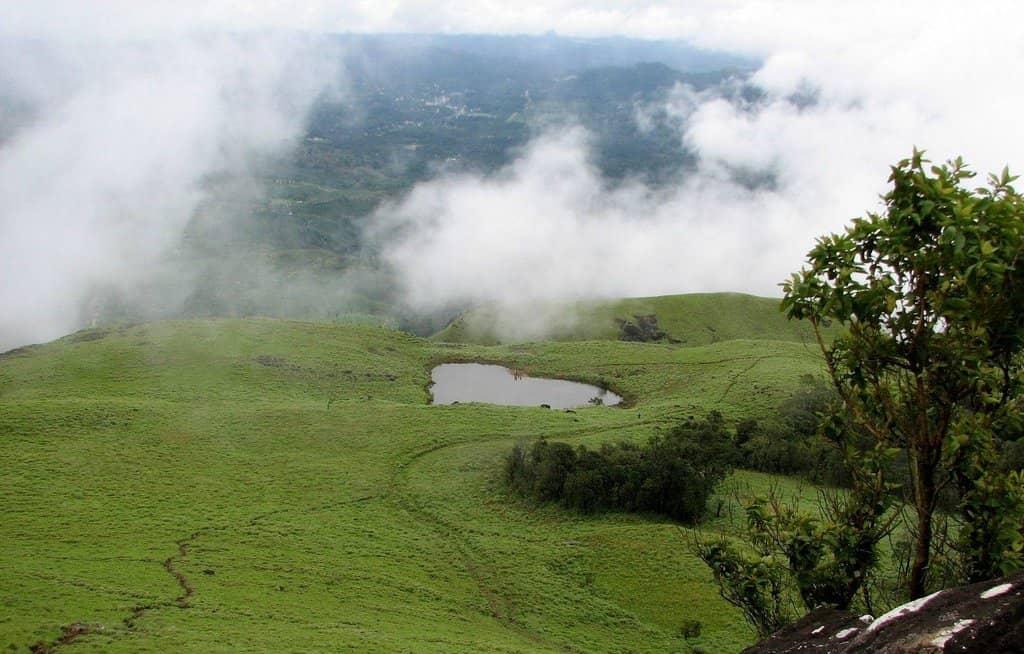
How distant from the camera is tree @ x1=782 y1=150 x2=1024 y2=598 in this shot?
866 centimetres

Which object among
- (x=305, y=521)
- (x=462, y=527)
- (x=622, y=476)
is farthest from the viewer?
(x=622, y=476)

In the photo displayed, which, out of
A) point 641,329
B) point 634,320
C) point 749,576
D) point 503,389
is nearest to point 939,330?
point 749,576

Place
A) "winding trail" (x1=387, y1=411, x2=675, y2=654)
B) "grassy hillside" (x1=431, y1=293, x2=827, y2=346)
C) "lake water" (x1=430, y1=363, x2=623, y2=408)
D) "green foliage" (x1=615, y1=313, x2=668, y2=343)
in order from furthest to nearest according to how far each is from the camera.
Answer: "grassy hillside" (x1=431, y1=293, x2=827, y2=346) < "green foliage" (x1=615, y1=313, x2=668, y2=343) < "lake water" (x1=430, y1=363, x2=623, y2=408) < "winding trail" (x1=387, y1=411, x2=675, y2=654)

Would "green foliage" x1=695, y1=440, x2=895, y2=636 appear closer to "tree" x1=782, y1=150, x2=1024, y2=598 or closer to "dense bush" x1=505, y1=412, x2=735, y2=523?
"tree" x1=782, y1=150, x2=1024, y2=598

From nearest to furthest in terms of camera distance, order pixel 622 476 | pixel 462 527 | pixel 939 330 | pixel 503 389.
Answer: pixel 939 330, pixel 462 527, pixel 622 476, pixel 503 389

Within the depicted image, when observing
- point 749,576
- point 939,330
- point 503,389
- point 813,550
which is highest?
point 939,330

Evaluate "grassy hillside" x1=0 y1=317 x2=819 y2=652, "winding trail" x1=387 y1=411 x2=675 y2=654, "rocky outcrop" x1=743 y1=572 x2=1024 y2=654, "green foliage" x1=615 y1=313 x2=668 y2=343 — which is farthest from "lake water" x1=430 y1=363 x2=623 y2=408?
"rocky outcrop" x1=743 y1=572 x2=1024 y2=654

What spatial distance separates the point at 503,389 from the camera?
91.4 m

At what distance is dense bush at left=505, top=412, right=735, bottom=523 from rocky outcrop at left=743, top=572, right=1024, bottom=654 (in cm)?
4205

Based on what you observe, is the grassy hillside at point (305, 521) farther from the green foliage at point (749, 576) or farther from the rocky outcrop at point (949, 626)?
the rocky outcrop at point (949, 626)

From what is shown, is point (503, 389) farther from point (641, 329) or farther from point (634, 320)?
point (634, 320)

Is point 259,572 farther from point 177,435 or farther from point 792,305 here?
point 792,305

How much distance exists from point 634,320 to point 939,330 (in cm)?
14098

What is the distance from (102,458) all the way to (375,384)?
36043mm
